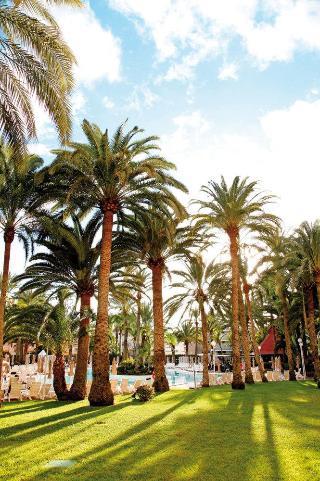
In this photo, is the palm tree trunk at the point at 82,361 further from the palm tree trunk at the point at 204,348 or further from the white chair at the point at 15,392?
the palm tree trunk at the point at 204,348

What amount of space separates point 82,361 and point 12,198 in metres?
8.64

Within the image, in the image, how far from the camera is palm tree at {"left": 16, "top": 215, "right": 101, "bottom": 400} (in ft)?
61.4

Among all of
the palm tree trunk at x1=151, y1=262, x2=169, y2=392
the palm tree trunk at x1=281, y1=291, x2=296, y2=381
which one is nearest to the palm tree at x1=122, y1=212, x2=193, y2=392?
the palm tree trunk at x1=151, y1=262, x2=169, y2=392

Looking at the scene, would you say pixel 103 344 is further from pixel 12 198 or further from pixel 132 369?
pixel 132 369

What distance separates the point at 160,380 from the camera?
21.2 metres

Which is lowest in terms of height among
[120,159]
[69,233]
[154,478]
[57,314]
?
[154,478]

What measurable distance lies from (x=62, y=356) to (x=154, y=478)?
13.0 m

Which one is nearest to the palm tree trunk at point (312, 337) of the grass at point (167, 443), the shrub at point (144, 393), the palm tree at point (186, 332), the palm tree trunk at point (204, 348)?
the palm tree trunk at point (204, 348)

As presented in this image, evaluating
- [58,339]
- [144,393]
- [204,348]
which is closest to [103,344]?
[144,393]

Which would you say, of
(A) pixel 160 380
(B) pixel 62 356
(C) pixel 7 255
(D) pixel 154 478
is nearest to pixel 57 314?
(B) pixel 62 356

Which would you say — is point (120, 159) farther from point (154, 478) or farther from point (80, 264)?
point (154, 478)

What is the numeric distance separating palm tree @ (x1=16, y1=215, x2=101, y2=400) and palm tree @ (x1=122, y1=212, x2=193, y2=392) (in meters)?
2.02

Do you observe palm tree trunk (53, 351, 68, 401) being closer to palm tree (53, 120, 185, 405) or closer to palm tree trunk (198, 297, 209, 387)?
palm tree (53, 120, 185, 405)

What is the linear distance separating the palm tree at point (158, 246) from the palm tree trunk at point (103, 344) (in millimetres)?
2412
